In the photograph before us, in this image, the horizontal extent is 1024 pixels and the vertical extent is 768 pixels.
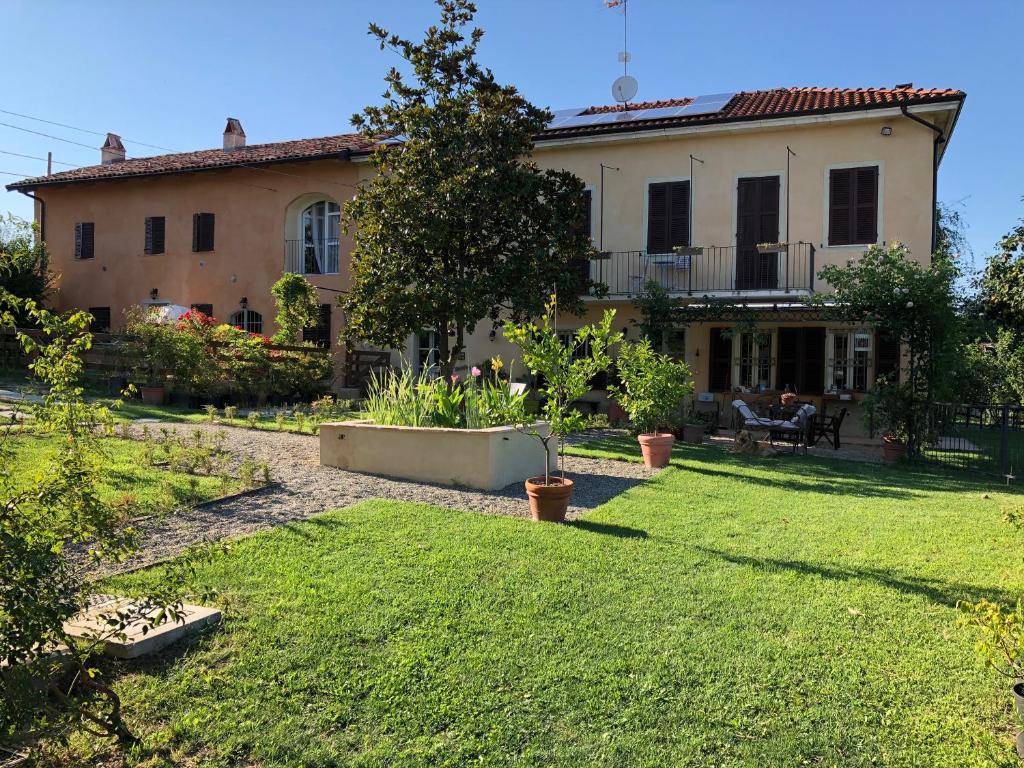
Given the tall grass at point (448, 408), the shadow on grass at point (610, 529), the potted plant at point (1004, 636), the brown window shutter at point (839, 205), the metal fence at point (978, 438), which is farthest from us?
the brown window shutter at point (839, 205)

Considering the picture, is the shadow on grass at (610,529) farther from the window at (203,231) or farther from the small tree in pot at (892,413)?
the window at (203,231)

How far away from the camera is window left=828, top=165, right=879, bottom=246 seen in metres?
A: 14.8

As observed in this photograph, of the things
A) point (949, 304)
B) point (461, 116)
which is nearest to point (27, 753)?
point (461, 116)

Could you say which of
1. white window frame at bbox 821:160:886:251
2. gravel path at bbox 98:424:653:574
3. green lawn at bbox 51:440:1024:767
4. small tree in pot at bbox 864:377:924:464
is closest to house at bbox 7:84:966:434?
white window frame at bbox 821:160:886:251

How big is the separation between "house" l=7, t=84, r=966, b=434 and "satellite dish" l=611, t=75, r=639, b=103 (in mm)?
360

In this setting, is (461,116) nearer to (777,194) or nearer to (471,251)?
(471,251)

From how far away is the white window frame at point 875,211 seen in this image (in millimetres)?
14719

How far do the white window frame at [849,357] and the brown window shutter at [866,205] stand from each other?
192cm

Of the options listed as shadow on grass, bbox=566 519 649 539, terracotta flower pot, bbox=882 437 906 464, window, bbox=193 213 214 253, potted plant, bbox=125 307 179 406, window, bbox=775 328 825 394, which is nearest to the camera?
shadow on grass, bbox=566 519 649 539

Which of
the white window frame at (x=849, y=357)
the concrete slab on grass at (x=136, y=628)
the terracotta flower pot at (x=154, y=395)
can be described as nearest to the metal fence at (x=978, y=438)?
the white window frame at (x=849, y=357)

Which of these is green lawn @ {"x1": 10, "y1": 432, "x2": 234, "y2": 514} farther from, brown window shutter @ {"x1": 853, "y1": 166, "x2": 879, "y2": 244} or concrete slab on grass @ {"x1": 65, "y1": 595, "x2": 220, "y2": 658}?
brown window shutter @ {"x1": 853, "y1": 166, "x2": 879, "y2": 244}

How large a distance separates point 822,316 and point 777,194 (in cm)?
289

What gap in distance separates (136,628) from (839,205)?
593 inches

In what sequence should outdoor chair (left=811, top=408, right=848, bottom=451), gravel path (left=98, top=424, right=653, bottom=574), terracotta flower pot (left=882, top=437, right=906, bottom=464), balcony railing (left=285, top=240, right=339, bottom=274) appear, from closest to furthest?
1. gravel path (left=98, top=424, right=653, bottom=574)
2. terracotta flower pot (left=882, top=437, right=906, bottom=464)
3. outdoor chair (left=811, top=408, right=848, bottom=451)
4. balcony railing (left=285, top=240, right=339, bottom=274)
